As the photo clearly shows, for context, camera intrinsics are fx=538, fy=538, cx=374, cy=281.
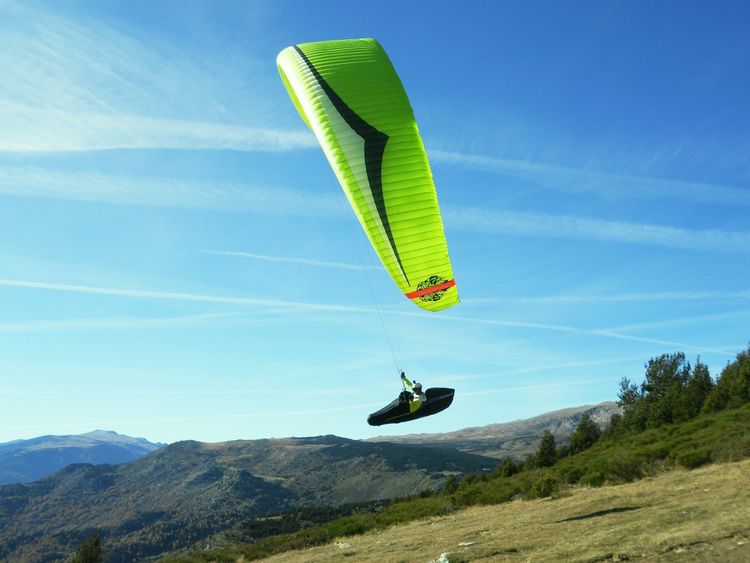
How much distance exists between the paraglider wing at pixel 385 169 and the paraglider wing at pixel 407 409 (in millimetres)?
2927

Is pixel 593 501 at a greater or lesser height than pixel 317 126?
lesser

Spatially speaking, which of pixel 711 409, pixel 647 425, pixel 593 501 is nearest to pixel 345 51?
pixel 593 501

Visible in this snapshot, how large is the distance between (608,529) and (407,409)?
6.59m

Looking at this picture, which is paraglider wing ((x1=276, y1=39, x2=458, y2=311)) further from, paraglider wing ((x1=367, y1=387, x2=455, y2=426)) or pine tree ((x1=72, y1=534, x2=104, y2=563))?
pine tree ((x1=72, y1=534, x2=104, y2=563))

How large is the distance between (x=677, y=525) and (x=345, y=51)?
56.4ft

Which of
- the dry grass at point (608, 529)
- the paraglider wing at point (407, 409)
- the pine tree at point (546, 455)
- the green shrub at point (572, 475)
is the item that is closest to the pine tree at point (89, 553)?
the dry grass at point (608, 529)

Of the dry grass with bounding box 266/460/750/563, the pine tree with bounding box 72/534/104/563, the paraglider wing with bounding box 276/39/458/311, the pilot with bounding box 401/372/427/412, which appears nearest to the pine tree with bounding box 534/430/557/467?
Answer: the dry grass with bounding box 266/460/750/563

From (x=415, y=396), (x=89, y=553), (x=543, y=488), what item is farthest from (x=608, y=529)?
(x=89, y=553)

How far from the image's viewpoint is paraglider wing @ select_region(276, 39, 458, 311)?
16.5 meters

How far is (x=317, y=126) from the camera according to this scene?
1700 centimetres

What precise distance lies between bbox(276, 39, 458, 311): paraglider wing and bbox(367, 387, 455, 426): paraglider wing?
293 cm

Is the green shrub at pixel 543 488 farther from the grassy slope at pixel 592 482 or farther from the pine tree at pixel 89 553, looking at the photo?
the pine tree at pixel 89 553

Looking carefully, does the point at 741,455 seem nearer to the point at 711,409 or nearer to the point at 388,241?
the point at 388,241

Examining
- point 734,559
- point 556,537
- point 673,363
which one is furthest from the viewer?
point 673,363
